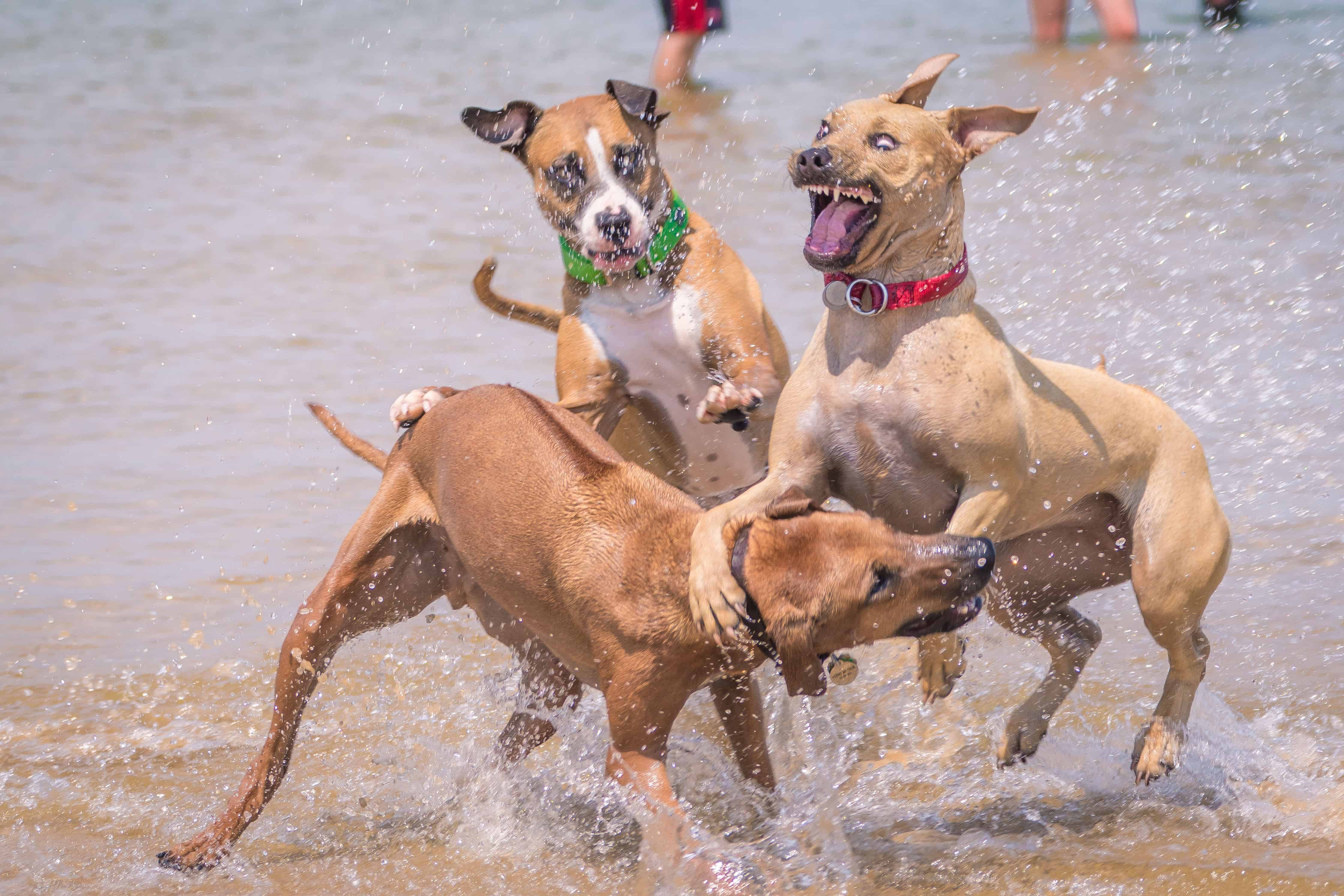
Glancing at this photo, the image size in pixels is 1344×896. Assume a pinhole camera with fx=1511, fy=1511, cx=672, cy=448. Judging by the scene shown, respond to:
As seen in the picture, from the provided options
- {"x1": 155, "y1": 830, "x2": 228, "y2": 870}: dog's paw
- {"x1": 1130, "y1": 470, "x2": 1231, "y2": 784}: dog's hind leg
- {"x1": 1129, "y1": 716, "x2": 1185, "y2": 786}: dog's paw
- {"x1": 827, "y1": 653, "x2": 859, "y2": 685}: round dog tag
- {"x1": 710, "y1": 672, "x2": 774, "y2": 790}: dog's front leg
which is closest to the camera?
{"x1": 710, "y1": 672, "x2": 774, "y2": 790}: dog's front leg

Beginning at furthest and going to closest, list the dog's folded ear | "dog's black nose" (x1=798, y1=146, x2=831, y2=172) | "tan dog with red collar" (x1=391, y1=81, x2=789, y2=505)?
"tan dog with red collar" (x1=391, y1=81, x2=789, y2=505) → "dog's black nose" (x1=798, y1=146, x2=831, y2=172) → the dog's folded ear

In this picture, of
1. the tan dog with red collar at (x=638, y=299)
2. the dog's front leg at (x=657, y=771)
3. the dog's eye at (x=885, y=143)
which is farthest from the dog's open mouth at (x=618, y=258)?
the dog's front leg at (x=657, y=771)

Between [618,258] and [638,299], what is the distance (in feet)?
0.55

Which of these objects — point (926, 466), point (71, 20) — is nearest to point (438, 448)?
point (926, 466)

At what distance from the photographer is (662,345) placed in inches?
199

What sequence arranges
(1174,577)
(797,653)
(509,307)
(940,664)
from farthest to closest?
(509,307)
(940,664)
(1174,577)
(797,653)

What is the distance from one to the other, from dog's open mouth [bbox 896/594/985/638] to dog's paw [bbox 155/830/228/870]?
2.16 metres

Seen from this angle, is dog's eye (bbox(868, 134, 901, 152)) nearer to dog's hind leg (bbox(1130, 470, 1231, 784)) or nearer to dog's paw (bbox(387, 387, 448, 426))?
dog's hind leg (bbox(1130, 470, 1231, 784))

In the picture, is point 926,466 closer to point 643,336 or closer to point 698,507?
point 698,507

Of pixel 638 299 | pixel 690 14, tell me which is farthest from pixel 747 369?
pixel 690 14

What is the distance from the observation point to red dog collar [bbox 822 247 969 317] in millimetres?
4168

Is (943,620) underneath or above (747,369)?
underneath

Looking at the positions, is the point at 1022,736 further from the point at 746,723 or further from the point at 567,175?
the point at 567,175

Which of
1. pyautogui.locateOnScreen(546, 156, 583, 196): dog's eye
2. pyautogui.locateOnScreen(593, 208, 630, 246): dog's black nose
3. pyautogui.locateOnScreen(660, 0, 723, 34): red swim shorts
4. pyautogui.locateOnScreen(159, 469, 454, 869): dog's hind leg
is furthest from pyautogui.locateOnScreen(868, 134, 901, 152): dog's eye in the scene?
pyautogui.locateOnScreen(660, 0, 723, 34): red swim shorts
